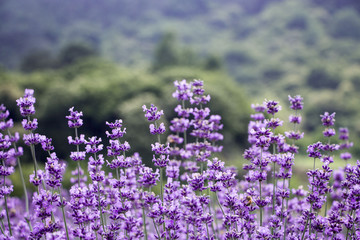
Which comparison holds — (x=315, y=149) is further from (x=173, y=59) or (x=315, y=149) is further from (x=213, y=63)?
(x=173, y=59)

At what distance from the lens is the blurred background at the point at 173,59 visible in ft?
63.8

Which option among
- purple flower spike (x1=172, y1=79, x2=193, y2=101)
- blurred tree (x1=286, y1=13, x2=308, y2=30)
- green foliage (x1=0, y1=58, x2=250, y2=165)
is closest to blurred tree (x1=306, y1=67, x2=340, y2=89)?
blurred tree (x1=286, y1=13, x2=308, y2=30)

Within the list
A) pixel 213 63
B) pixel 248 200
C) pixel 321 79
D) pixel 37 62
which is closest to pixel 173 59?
pixel 213 63

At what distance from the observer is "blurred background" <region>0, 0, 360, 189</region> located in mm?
19453

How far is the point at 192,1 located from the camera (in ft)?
233

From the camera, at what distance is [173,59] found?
1256 inches

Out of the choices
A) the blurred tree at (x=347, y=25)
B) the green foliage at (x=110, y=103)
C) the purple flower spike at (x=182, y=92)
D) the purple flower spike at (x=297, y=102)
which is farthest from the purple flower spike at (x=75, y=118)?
the blurred tree at (x=347, y=25)

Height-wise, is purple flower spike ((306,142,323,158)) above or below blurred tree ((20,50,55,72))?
below

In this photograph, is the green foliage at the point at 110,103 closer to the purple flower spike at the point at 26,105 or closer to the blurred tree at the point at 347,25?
the purple flower spike at the point at 26,105

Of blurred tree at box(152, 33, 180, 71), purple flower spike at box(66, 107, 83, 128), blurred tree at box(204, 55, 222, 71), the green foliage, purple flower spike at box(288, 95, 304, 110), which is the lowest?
purple flower spike at box(66, 107, 83, 128)

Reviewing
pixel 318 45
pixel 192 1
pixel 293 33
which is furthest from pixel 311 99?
pixel 192 1

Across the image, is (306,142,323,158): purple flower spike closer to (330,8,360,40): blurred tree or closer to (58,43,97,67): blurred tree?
(58,43,97,67): blurred tree

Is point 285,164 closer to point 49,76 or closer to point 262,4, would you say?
point 49,76

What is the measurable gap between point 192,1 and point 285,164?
72.3 m
